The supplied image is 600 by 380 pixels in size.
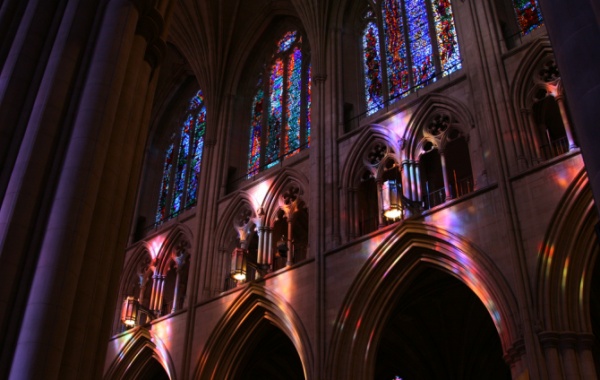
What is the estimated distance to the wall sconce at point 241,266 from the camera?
1491 cm

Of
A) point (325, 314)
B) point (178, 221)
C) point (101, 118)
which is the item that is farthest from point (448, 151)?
point (101, 118)

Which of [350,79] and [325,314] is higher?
[350,79]

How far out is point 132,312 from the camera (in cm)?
1720

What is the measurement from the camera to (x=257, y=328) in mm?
14703

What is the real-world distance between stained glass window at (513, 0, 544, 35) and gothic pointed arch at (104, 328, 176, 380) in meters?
10.9

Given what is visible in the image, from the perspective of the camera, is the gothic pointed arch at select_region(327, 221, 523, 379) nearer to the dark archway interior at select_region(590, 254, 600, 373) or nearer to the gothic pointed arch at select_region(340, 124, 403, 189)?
the gothic pointed arch at select_region(340, 124, 403, 189)

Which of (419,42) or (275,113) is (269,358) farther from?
(419,42)

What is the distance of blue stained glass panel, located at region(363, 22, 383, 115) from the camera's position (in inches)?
613

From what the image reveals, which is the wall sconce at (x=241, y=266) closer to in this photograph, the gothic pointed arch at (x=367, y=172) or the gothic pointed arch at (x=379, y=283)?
the gothic pointed arch at (x=367, y=172)

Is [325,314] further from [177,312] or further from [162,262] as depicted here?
[162,262]

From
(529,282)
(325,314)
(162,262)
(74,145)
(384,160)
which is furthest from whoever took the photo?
(162,262)

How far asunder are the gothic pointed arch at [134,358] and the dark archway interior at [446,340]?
5789 mm

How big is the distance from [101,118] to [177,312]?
886cm

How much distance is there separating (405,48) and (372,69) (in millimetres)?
974
